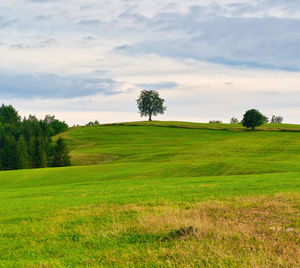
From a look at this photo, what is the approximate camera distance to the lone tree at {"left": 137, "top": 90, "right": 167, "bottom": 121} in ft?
580

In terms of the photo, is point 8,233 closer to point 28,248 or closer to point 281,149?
point 28,248

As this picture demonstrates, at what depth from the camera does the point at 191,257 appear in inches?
292

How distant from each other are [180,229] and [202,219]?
4.94ft

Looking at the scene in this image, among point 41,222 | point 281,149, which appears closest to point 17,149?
point 281,149

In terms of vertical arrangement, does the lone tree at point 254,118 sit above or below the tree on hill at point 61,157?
above

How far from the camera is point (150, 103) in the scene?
177125mm

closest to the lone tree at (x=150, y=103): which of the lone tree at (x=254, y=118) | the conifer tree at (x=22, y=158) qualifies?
the lone tree at (x=254, y=118)

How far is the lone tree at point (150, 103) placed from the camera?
177 m

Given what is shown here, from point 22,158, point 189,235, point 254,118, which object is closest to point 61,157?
point 22,158

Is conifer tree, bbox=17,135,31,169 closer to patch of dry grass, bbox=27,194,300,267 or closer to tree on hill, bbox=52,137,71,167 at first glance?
tree on hill, bbox=52,137,71,167

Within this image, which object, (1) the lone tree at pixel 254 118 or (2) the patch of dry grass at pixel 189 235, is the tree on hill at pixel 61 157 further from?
(2) the patch of dry grass at pixel 189 235

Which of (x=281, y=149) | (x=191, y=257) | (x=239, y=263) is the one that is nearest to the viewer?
(x=239, y=263)

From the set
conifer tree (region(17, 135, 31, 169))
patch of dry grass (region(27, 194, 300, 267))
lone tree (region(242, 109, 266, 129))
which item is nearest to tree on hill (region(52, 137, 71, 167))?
conifer tree (region(17, 135, 31, 169))

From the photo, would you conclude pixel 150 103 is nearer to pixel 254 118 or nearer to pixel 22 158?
pixel 254 118
